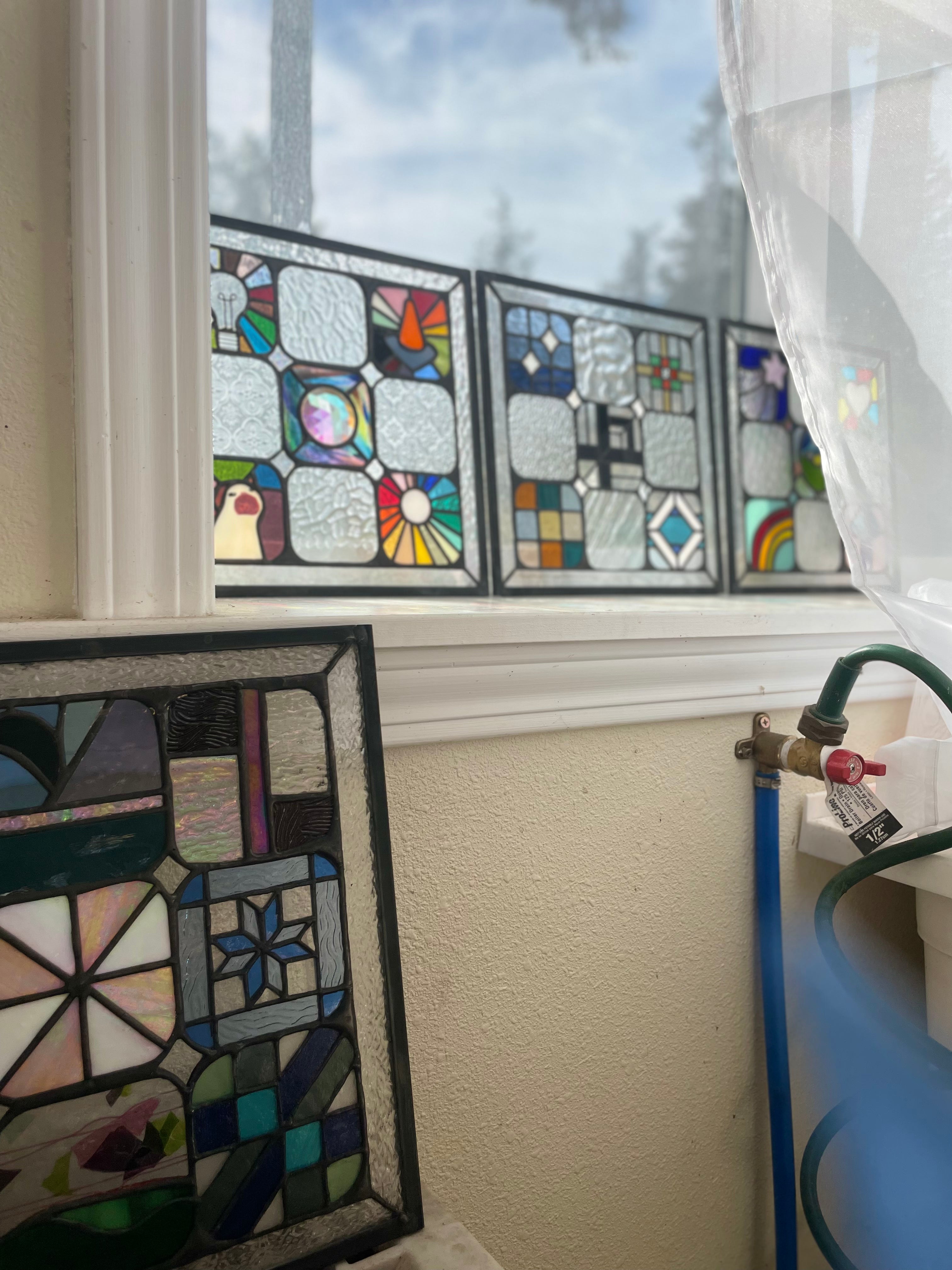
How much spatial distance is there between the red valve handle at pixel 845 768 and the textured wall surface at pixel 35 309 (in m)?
0.69

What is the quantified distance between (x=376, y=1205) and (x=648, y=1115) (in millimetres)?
408

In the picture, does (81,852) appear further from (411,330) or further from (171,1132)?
(411,330)

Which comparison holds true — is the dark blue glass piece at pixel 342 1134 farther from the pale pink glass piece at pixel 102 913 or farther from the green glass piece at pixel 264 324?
the green glass piece at pixel 264 324

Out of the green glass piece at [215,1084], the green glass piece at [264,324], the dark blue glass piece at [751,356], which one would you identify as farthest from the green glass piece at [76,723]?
the dark blue glass piece at [751,356]

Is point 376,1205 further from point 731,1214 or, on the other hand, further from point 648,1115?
point 731,1214

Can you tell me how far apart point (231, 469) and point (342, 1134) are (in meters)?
0.64

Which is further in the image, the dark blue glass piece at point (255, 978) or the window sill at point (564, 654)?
the window sill at point (564, 654)

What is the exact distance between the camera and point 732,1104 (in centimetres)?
93

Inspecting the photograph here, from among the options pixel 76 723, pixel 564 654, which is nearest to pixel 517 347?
pixel 564 654

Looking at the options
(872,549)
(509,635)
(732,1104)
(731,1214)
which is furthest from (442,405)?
(731,1214)

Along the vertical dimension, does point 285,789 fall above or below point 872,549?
below

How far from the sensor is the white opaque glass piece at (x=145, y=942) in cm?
52

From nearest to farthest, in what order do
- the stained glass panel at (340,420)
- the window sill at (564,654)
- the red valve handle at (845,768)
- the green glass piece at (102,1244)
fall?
the green glass piece at (102,1244), the window sill at (564,654), the red valve handle at (845,768), the stained glass panel at (340,420)

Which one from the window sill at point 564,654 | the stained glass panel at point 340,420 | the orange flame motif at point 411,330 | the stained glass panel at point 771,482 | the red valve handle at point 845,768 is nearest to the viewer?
the window sill at point 564,654
